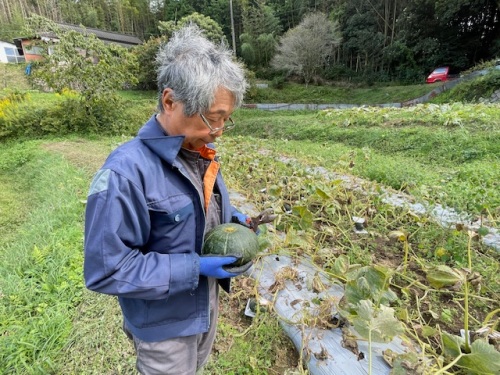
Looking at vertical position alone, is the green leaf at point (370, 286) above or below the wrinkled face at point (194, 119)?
below

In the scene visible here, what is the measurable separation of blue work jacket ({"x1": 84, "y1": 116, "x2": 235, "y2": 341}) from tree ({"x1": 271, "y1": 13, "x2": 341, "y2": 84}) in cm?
2431

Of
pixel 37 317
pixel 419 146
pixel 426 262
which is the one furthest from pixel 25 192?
pixel 419 146

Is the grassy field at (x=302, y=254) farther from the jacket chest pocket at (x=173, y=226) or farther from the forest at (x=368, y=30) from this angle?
the forest at (x=368, y=30)

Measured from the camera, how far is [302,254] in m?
2.50

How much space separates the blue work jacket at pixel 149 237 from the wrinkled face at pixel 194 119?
2.3 inches

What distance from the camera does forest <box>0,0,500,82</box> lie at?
20.1m

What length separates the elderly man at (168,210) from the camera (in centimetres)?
96

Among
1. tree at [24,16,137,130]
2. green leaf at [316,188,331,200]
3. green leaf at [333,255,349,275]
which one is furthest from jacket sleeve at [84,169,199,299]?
tree at [24,16,137,130]

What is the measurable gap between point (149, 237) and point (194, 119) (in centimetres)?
49

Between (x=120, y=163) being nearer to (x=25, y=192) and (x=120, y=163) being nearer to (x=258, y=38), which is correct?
(x=25, y=192)

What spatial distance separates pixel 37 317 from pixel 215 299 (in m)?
1.59

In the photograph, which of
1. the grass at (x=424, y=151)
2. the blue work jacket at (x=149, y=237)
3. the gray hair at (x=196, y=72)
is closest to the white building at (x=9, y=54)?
the grass at (x=424, y=151)

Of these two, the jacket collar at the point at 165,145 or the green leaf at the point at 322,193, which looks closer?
the jacket collar at the point at 165,145

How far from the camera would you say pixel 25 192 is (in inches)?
228
